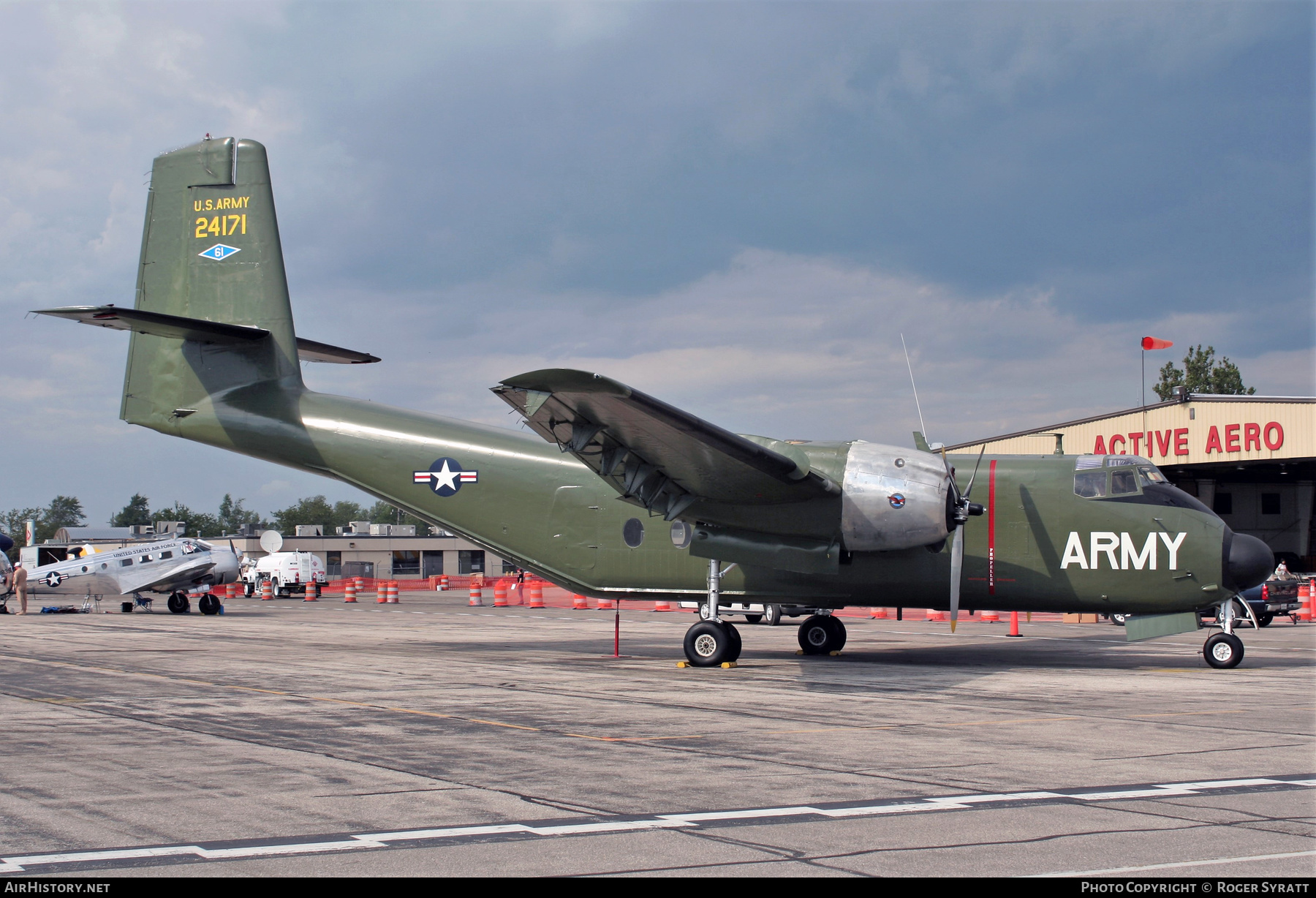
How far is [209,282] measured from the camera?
20.0 metres

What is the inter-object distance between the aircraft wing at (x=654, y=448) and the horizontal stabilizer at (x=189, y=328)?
7.14 m

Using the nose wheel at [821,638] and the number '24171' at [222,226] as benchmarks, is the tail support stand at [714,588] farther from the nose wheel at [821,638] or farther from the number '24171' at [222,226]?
the number '24171' at [222,226]

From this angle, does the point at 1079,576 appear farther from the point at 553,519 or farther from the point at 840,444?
the point at 553,519

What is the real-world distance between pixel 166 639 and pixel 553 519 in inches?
371

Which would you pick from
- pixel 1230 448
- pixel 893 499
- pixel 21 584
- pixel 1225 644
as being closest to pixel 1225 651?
pixel 1225 644

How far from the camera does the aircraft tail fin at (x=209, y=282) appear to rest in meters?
19.4

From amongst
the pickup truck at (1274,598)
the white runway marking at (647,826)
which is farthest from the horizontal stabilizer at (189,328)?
the pickup truck at (1274,598)

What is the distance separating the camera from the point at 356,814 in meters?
6.34

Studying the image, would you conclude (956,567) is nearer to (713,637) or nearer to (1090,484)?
(1090,484)

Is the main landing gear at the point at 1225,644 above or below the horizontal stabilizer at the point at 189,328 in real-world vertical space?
below

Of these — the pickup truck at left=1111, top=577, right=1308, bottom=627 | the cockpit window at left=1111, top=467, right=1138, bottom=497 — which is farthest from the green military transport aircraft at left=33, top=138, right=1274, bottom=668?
the pickup truck at left=1111, top=577, right=1308, bottom=627

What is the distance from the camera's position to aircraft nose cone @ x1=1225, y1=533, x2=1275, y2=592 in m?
15.2

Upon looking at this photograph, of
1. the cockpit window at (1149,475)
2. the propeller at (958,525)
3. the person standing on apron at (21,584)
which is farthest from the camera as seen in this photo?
the person standing on apron at (21,584)
